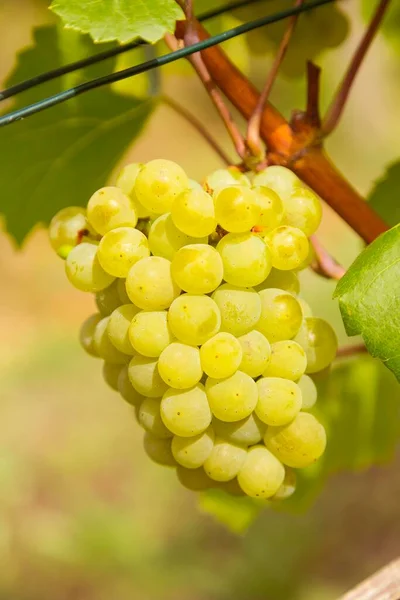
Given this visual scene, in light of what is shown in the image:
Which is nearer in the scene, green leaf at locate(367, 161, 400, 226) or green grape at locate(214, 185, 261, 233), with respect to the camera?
green grape at locate(214, 185, 261, 233)

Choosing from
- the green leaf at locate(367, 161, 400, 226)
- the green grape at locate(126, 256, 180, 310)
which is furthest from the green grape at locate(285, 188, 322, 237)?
the green leaf at locate(367, 161, 400, 226)

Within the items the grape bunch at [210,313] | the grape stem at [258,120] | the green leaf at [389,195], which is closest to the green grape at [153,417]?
the grape bunch at [210,313]

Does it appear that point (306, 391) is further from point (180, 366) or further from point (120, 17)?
point (120, 17)

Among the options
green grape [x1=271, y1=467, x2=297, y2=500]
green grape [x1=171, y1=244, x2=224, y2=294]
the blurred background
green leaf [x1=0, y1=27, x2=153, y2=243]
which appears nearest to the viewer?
green grape [x1=171, y1=244, x2=224, y2=294]

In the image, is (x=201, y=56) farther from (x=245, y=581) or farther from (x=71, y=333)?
(x=71, y=333)

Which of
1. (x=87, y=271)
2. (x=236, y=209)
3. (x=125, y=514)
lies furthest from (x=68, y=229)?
(x=125, y=514)

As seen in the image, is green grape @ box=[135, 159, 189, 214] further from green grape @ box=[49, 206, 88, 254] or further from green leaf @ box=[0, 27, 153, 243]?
green leaf @ box=[0, 27, 153, 243]
